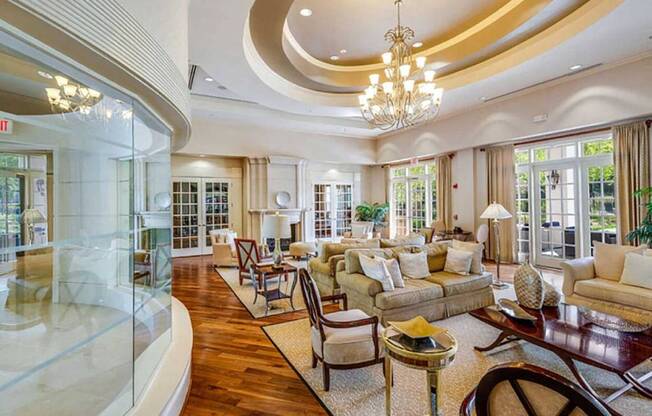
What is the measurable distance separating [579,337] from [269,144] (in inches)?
320

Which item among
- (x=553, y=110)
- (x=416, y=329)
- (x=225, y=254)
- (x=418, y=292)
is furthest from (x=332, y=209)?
(x=416, y=329)

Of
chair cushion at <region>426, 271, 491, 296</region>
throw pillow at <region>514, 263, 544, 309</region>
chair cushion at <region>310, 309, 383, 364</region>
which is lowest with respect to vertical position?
chair cushion at <region>310, 309, 383, 364</region>

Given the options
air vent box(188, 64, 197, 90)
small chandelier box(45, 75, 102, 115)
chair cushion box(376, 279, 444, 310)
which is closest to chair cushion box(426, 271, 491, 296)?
chair cushion box(376, 279, 444, 310)

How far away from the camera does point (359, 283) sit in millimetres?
3975

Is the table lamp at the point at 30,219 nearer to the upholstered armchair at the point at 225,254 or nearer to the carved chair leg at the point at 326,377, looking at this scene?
the carved chair leg at the point at 326,377

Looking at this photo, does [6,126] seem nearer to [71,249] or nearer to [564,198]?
[71,249]

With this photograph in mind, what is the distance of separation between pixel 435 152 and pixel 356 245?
5.00 meters

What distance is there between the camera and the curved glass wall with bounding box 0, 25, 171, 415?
6.97ft

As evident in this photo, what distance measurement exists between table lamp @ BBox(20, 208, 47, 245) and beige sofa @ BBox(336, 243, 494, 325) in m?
3.04

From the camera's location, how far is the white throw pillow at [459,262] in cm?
453

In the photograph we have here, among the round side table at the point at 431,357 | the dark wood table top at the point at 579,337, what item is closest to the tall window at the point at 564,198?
the dark wood table top at the point at 579,337

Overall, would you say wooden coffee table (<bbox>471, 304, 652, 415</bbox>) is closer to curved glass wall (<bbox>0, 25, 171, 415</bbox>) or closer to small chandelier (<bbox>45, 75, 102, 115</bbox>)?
curved glass wall (<bbox>0, 25, 171, 415</bbox>)

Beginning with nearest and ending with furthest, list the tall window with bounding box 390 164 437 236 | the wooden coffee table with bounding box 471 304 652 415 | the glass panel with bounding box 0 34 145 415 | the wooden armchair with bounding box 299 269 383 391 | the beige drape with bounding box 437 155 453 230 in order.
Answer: the glass panel with bounding box 0 34 145 415 → the wooden coffee table with bounding box 471 304 652 415 → the wooden armchair with bounding box 299 269 383 391 → the beige drape with bounding box 437 155 453 230 → the tall window with bounding box 390 164 437 236

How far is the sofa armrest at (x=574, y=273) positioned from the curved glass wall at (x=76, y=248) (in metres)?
4.76
